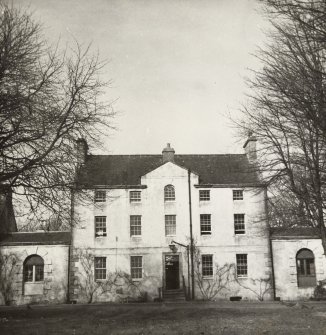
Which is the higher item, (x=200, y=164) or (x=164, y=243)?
(x=200, y=164)

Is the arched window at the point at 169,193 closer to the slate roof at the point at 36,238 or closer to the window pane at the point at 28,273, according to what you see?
the slate roof at the point at 36,238

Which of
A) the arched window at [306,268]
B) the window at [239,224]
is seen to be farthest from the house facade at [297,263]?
the window at [239,224]

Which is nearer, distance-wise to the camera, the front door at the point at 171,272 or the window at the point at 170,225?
the front door at the point at 171,272

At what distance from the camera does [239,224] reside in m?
36.0

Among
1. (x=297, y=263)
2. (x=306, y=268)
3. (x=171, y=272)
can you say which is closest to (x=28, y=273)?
(x=171, y=272)

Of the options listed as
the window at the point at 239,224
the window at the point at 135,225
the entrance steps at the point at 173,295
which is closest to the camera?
the entrance steps at the point at 173,295

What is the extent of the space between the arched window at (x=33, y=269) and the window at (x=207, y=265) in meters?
12.9

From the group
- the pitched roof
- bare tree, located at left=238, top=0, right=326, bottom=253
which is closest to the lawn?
bare tree, located at left=238, top=0, right=326, bottom=253

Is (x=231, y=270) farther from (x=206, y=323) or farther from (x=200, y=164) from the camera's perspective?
(x=206, y=323)

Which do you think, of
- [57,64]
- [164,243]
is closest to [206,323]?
[57,64]

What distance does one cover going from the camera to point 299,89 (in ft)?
34.9

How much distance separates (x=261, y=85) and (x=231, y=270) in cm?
2429

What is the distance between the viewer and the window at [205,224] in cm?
3559

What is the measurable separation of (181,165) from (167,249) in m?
7.28
